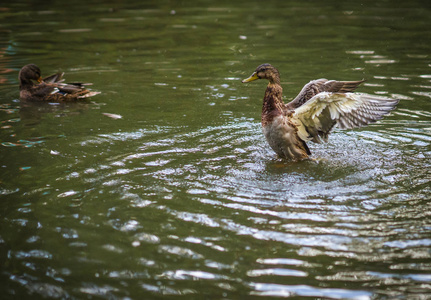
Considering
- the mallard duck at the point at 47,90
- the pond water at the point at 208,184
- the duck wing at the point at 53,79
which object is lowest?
the pond water at the point at 208,184

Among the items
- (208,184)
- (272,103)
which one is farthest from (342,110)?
(208,184)

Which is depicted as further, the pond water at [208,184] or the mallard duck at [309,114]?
the mallard duck at [309,114]

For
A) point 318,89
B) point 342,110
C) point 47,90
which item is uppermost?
point 318,89

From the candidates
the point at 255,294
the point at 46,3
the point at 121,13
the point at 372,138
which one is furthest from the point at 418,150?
the point at 46,3

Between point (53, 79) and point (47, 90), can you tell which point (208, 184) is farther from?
point (53, 79)

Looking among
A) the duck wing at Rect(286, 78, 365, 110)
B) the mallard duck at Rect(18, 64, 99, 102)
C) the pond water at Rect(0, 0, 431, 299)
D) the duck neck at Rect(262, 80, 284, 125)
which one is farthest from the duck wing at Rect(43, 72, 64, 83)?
the duck wing at Rect(286, 78, 365, 110)

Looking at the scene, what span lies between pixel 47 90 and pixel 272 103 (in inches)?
179

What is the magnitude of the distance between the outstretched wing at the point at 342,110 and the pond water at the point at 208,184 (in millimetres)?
443

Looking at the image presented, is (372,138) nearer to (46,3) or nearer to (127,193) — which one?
(127,193)

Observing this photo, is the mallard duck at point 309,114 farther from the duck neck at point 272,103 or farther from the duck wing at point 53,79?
the duck wing at point 53,79

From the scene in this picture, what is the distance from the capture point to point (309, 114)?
6055 millimetres

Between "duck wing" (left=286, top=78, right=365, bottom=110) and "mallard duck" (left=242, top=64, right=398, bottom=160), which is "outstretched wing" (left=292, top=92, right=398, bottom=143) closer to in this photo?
"mallard duck" (left=242, top=64, right=398, bottom=160)

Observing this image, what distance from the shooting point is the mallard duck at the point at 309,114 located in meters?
5.80

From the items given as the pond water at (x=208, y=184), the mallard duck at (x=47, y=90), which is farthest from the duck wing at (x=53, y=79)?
the pond water at (x=208, y=184)
